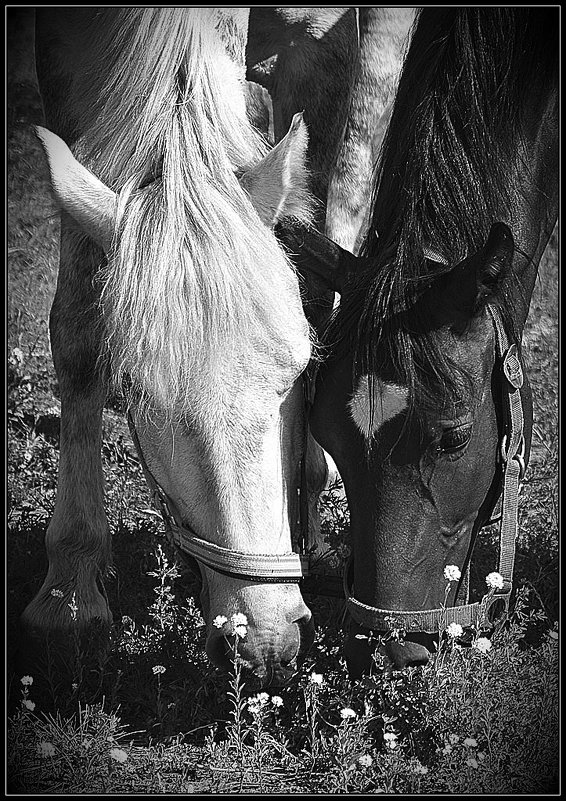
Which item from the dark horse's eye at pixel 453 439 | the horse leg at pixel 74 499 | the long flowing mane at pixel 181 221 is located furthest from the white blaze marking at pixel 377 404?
the horse leg at pixel 74 499

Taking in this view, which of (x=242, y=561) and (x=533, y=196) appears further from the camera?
(x=533, y=196)

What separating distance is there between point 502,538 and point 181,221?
149cm

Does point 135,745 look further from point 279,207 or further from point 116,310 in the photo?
point 279,207

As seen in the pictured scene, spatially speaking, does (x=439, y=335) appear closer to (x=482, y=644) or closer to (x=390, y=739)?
(x=482, y=644)

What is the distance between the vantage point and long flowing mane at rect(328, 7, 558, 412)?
2.75 meters

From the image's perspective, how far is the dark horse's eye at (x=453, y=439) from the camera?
2.74 meters

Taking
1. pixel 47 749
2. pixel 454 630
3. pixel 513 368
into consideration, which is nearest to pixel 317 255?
pixel 513 368

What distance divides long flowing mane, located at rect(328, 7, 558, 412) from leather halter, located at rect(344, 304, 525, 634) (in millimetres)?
153

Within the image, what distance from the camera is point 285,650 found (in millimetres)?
2766

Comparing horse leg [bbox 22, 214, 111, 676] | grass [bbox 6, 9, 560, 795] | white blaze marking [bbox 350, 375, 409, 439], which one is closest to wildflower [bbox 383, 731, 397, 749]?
grass [bbox 6, 9, 560, 795]

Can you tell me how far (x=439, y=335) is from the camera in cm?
274

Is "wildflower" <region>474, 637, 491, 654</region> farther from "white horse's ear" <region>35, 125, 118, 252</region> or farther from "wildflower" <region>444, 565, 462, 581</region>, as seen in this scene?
"white horse's ear" <region>35, 125, 118, 252</region>

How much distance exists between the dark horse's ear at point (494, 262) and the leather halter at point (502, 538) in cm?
13

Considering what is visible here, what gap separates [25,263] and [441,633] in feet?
17.6
